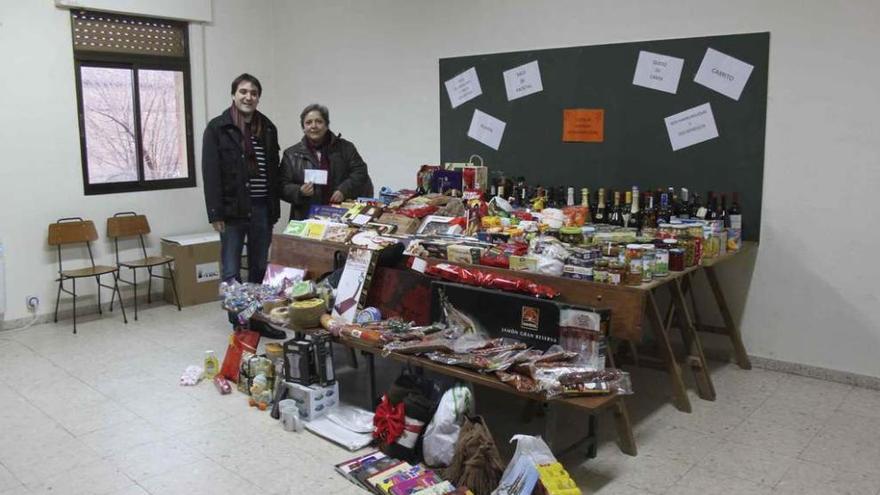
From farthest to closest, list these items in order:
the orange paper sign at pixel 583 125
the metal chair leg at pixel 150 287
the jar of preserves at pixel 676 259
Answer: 1. the metal chair leg at pixel 150 287
2. the orange paper sign at pixel 583 125
3. the jar of preserves at pixel 676 259

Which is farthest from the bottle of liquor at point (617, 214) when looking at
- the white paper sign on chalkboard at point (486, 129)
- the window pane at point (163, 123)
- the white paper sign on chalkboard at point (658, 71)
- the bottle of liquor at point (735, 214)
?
the window pane at point (163, 123)

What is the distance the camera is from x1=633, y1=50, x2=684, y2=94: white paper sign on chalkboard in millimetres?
4262

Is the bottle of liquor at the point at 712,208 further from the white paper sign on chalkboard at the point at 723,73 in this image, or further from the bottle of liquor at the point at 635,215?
the white paper sign on chalkboard at the point at 723,73

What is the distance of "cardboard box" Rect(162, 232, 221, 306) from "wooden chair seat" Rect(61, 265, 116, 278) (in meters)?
0.50

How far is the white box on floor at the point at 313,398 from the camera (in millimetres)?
3432

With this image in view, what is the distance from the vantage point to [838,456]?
3.11 m

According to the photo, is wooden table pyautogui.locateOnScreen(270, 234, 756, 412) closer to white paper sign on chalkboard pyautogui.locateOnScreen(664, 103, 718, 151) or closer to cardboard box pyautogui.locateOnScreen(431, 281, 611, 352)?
cardboard box pyautogui.locateOnScreen(431, 281, 611, 352)

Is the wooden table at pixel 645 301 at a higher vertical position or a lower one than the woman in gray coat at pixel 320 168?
lower

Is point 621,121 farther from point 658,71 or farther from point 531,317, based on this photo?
point 531,317

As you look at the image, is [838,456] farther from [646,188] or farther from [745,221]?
[646,188]

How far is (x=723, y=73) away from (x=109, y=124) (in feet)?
15.1

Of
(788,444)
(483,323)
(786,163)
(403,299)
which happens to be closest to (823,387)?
(788,444)

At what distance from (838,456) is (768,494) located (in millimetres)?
562

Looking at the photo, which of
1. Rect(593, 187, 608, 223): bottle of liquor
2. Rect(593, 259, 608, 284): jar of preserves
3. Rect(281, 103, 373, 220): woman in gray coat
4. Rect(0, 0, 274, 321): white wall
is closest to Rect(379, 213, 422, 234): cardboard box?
Rect(281, 103, 373, 220): woman in gray coat
